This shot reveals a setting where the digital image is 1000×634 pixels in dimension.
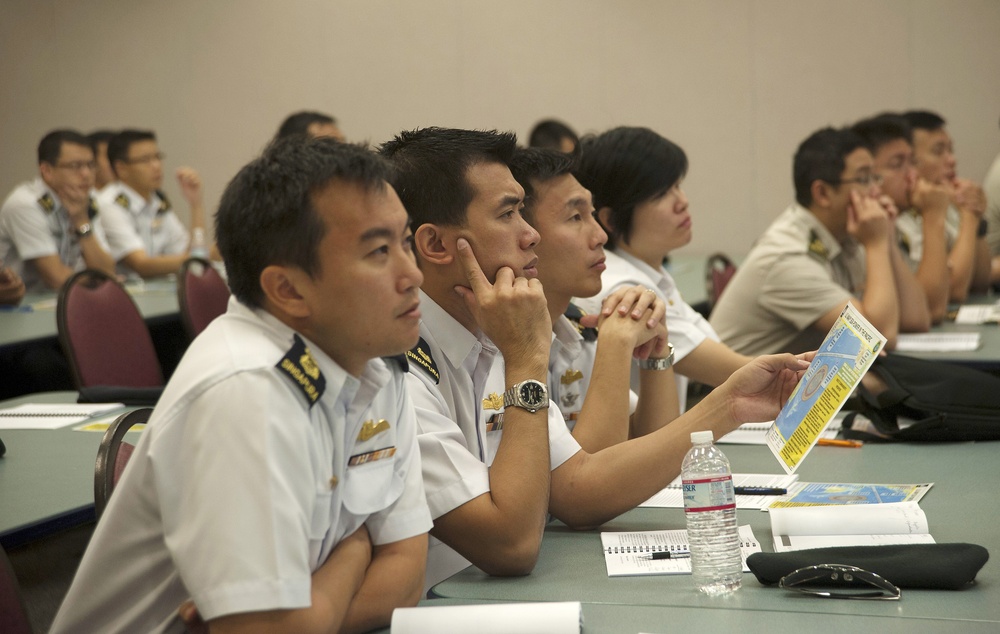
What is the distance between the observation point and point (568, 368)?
7.56 feet

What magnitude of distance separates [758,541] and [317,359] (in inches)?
30.6

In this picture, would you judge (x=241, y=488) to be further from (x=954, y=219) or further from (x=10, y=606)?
(x=954, y=219)

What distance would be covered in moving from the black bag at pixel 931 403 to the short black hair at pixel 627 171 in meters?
0.75

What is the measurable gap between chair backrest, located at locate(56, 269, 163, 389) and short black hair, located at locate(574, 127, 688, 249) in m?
1.65

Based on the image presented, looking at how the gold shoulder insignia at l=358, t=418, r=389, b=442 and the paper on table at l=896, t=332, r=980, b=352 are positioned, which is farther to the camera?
the paper on table at l=896, t=332, r=980, b=352

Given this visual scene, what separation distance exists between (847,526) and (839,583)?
0.25 metres

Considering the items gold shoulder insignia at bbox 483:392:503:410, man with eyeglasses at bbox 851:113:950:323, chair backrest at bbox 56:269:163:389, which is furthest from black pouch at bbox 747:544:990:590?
man with eyeglasses at bbox 851:113:950:323

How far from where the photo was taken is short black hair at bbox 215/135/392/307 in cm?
133

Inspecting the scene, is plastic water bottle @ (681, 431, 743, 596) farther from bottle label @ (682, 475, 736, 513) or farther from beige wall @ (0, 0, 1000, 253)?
beige wall @ (0, 0, 1000, 253)

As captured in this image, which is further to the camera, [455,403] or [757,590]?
[455,403]

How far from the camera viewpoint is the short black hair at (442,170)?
6.20 feet

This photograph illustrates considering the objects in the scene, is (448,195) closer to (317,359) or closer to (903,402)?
(317,359)

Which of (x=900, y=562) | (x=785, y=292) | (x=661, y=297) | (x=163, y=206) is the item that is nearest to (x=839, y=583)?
(x=900, y=562)

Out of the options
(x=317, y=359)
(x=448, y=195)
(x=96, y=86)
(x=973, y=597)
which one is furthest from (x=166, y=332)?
(x=96, y=86)
